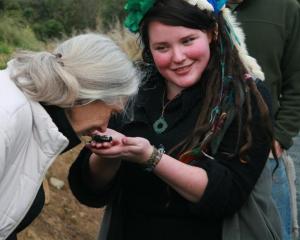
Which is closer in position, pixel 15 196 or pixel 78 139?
pixel 15 196

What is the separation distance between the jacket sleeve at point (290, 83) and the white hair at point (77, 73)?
4.58 ft

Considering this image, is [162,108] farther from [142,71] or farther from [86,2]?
[86,2]

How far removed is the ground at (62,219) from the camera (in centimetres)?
495

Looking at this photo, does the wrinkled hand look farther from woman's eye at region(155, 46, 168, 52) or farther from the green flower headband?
the green flower headband

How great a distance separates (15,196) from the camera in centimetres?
214

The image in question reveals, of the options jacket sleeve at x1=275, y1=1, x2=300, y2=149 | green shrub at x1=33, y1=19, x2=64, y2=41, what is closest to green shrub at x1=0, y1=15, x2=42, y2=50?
green shrub at x1=33, y1=19, x2=64, y2=41

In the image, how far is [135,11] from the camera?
103 inches

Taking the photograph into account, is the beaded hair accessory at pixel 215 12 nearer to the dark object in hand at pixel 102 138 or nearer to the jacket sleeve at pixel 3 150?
the dark object in hand at pixel 102 138

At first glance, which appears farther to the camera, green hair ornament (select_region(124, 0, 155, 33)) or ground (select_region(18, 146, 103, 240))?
ground (select_region(18, 146, 103, 240))

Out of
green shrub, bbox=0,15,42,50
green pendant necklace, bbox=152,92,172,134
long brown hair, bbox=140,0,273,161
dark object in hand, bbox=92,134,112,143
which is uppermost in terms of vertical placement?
long brown hair, bbox=140,0,273,161

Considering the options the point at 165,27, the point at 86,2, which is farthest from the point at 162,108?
the point at 86,2

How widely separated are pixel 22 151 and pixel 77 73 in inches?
13.6

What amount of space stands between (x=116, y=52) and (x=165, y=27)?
288 mm

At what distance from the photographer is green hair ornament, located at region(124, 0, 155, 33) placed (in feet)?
8.34
